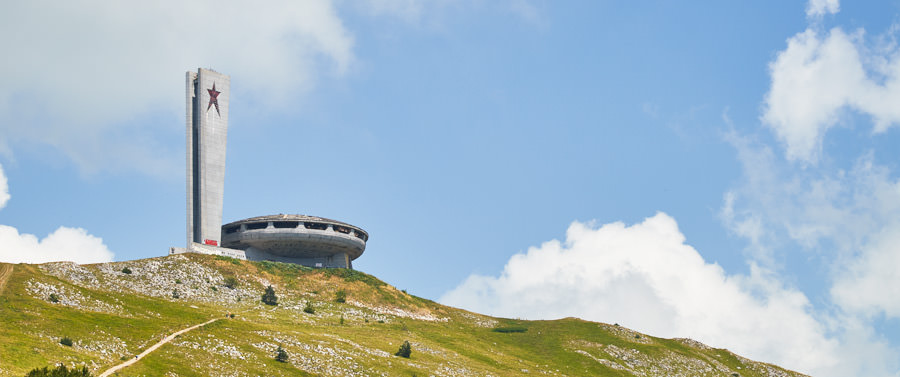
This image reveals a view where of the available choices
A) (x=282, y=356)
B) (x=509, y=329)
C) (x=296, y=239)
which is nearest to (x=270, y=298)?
(x=296, y=239)

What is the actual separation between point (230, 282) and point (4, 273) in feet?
99.7

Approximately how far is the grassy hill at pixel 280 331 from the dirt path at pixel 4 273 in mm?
357

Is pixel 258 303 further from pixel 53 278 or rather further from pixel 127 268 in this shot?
pixel 53 278

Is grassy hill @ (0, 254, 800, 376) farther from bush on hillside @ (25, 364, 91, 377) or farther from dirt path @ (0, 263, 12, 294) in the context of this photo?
bush on hillside @ (25, 364, 91, 377)

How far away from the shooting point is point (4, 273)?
82.9 meters

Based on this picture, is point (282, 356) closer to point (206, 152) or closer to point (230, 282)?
point (230, 282)

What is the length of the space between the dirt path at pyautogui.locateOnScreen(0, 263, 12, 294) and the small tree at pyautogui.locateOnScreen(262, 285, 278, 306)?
30517 mm

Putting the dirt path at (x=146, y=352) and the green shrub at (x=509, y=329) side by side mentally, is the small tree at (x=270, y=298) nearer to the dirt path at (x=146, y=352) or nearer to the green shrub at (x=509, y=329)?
the dirt path at (x=146, y=352)

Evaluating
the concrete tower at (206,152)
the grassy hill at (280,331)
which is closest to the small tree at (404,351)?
the grassy hill at (280,331)

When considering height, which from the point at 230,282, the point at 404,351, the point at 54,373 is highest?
the point at 230,282

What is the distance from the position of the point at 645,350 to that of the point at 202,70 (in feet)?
298

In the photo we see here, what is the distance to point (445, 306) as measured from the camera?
12775 cm

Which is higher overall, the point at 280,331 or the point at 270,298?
the point at 270,298

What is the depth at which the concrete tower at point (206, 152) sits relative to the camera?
431 feet
